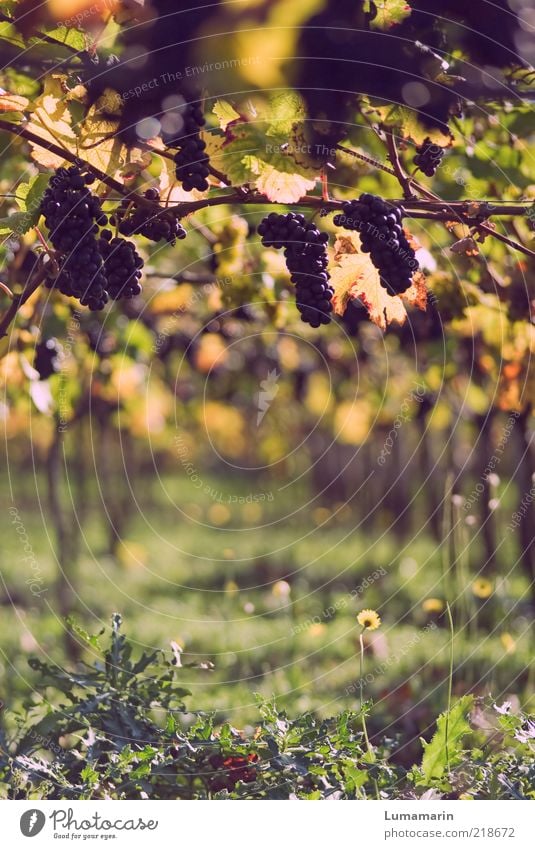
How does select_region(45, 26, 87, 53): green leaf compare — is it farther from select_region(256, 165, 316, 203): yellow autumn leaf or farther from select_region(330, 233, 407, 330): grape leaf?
select_region(330, 233, 407, 330): grape leaf

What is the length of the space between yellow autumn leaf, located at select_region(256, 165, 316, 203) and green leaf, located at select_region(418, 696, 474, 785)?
124 cm

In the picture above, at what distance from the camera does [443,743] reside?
1.99 metres

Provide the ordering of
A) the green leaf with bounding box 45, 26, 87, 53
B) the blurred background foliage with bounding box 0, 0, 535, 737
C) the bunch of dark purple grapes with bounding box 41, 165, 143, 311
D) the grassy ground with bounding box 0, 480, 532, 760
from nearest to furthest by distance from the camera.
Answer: the bunch of dark purple grapes with bounding box 41, 165, 143, 311 → the green leaf with bounding box 45, 26, 87, 53 → the blurred background foliage with bounding box 0, 0, 535, 737 → the grassy ground with bounding box 0, 480, 532, 760

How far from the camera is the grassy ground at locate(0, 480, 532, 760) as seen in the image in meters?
3.37

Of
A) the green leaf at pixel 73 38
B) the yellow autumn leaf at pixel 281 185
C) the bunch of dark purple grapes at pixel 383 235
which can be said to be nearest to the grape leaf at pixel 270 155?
the yellow autumn leaf at pixel 281 185

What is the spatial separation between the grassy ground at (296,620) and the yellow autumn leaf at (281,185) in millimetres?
1292

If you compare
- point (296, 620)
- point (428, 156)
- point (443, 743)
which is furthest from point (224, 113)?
point (296, 620)

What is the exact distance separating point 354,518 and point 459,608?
236 inches

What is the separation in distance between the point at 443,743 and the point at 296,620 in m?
3.22

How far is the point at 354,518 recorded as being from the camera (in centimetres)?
1041

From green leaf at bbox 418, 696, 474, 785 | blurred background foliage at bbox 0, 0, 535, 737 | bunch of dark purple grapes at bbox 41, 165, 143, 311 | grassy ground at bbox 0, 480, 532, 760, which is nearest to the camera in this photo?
bunch of dark purple grapes at bbox 41, 165, 143, 311

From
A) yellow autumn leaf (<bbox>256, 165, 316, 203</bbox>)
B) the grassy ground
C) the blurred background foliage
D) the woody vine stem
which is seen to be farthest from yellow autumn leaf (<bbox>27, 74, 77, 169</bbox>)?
the grassy ground

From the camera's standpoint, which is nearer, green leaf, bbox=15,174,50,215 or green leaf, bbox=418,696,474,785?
green leaf, bbox=15,174,50,215

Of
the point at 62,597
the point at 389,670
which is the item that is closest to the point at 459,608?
the point at 389,670
